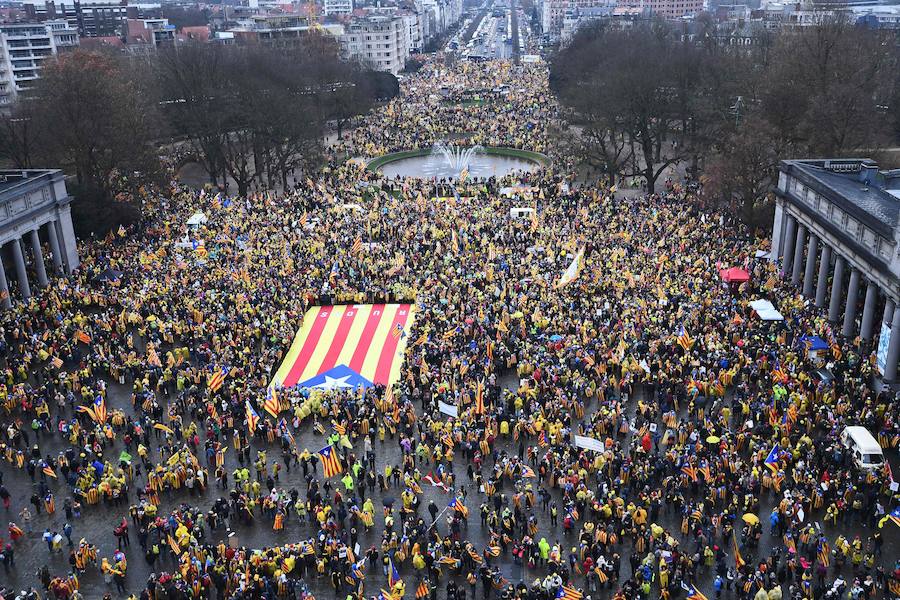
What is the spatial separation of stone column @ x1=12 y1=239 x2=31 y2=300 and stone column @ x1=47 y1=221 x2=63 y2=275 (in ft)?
11.8

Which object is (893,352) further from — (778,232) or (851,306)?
(778,232)

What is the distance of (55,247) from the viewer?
48375 millimetres

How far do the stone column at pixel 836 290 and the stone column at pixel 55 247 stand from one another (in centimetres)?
4185

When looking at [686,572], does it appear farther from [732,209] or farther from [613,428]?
[732,209]

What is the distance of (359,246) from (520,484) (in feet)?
83.3

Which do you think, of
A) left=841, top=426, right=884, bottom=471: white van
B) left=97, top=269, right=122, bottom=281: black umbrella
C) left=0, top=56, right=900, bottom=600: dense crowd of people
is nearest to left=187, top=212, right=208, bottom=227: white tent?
left=0, top=56, right=900, bottom=600: dense crowd of people

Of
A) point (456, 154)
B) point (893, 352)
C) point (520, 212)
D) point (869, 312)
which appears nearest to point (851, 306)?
point (869, 312)

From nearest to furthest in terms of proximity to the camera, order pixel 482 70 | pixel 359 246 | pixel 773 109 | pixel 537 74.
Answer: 1. pixel 359 246
2. pixel 773 109
3. pixel 537 74
4. pixel 482 70

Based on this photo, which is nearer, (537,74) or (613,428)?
(613,428)

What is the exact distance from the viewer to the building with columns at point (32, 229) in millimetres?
43875

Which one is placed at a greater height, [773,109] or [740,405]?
[773,109]

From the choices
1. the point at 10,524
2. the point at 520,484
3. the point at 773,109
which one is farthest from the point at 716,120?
the point at 10,524

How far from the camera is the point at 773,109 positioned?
57344 millimetres

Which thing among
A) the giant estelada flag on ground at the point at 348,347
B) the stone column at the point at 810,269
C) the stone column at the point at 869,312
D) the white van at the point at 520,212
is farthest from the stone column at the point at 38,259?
the stone column at the point at 869,312
